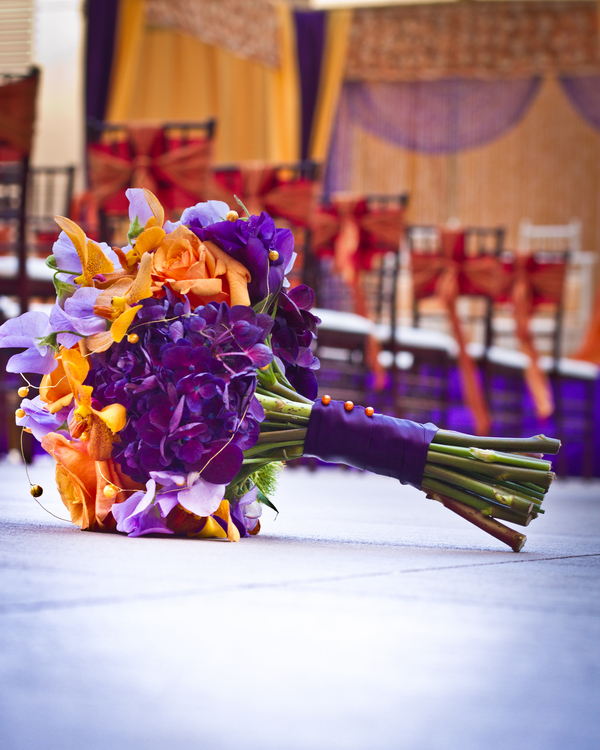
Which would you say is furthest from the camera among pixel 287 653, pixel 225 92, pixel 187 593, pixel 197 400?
pixel 225 92

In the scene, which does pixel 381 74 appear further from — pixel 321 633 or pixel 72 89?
pixel 321 633

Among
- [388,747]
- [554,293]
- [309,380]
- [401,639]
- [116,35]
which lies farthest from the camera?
[116,35]

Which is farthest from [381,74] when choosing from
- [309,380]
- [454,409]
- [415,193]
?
[309,380]

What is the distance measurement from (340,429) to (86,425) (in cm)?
22

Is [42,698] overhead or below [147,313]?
below

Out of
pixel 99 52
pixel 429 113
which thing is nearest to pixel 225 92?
pixel 99 52

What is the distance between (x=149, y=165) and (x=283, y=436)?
2.02 metres

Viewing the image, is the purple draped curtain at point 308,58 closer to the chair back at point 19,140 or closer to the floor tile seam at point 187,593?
the chair back at point 19,140

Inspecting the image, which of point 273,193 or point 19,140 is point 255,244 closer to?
point 19,140

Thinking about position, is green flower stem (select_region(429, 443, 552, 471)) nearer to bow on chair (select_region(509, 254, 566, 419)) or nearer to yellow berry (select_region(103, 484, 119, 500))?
yellow berry (select_region(103, 484, 119, 500))

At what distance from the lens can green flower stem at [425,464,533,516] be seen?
0.75 meters

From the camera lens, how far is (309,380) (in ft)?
2.75

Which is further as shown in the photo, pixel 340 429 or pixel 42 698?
pixel 340 429

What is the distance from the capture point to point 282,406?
748 millimetres
